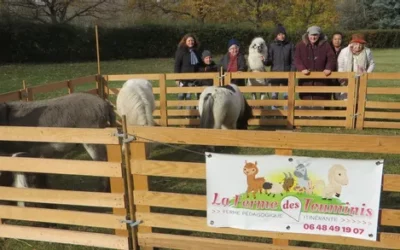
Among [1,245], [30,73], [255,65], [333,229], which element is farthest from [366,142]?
[30,73]

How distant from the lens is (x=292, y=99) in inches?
330

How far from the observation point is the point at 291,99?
838 centimetres

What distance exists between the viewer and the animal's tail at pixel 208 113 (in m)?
6.80

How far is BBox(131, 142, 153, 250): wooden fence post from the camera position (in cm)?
351

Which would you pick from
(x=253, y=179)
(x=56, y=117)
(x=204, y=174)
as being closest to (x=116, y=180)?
(x=204, y=174)

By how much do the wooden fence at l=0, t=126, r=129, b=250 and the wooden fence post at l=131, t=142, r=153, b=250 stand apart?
128 mm

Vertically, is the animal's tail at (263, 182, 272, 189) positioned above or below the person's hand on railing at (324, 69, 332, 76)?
below

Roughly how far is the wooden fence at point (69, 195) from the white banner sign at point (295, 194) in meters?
0.90

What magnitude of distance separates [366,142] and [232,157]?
1.03 m

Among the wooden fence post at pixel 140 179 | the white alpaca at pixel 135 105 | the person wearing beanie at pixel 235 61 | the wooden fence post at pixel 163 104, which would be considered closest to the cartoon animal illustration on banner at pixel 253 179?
the wooden fence post at pixel 140 179

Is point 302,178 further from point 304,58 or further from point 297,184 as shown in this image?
point 304,58

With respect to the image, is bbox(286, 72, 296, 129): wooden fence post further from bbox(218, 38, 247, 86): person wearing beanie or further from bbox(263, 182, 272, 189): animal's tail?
bbox(263, 182, 272, 189): animal's tail

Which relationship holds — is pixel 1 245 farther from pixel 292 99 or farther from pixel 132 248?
pixel 292 99

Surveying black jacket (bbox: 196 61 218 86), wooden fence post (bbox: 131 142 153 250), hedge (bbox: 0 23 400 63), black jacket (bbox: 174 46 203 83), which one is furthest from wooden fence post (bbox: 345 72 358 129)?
hedge (bbox: 0 23 400 63)
